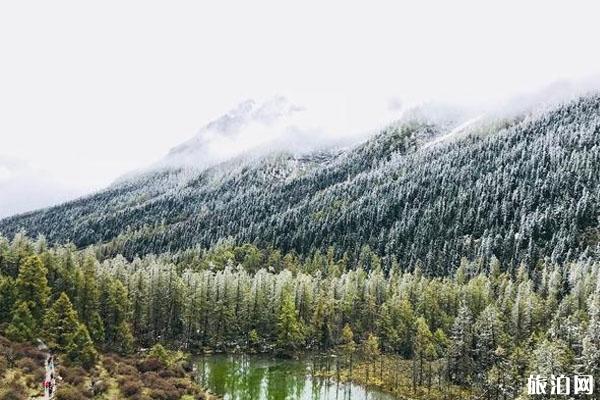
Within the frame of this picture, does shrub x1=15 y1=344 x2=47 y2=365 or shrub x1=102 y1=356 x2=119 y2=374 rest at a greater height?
shrub x1=15 y1=344 x2=47 y2=365

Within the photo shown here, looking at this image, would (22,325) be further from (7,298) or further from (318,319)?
(318,319)

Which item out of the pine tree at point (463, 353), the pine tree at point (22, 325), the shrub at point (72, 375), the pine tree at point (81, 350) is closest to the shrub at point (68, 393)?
the shrub at point (72, 375)

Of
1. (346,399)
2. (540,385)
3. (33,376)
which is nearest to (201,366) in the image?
(346,399)

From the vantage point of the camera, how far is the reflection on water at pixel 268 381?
308 feet

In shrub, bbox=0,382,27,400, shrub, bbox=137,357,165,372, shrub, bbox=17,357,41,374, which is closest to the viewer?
shrub, bbox=0,382,27,400

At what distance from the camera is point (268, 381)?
103625 mm

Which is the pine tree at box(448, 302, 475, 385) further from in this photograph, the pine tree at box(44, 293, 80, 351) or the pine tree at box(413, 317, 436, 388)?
the pine tree at box(44, 293, 80, 351)

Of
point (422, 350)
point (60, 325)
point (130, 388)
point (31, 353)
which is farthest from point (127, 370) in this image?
point (422, 350)

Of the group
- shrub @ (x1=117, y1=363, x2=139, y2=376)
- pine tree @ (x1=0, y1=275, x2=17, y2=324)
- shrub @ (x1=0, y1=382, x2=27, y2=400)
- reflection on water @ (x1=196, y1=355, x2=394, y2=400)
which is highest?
pine tree @ (x1=0, y1=275, x2=17, y2=324)

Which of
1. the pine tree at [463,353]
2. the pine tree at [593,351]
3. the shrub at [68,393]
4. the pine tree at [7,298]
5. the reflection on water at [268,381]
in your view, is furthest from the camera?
the pine tree at [463,353]

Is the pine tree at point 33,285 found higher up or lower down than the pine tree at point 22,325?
higher up

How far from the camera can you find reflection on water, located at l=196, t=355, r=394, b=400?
308 feet

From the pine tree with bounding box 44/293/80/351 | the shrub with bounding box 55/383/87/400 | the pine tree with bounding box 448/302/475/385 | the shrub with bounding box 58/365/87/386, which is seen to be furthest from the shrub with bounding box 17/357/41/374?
the pine tree with bounding box 448/302/475/385

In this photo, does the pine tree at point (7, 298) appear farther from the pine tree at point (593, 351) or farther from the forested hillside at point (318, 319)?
the pine tree at point (593, 351)
